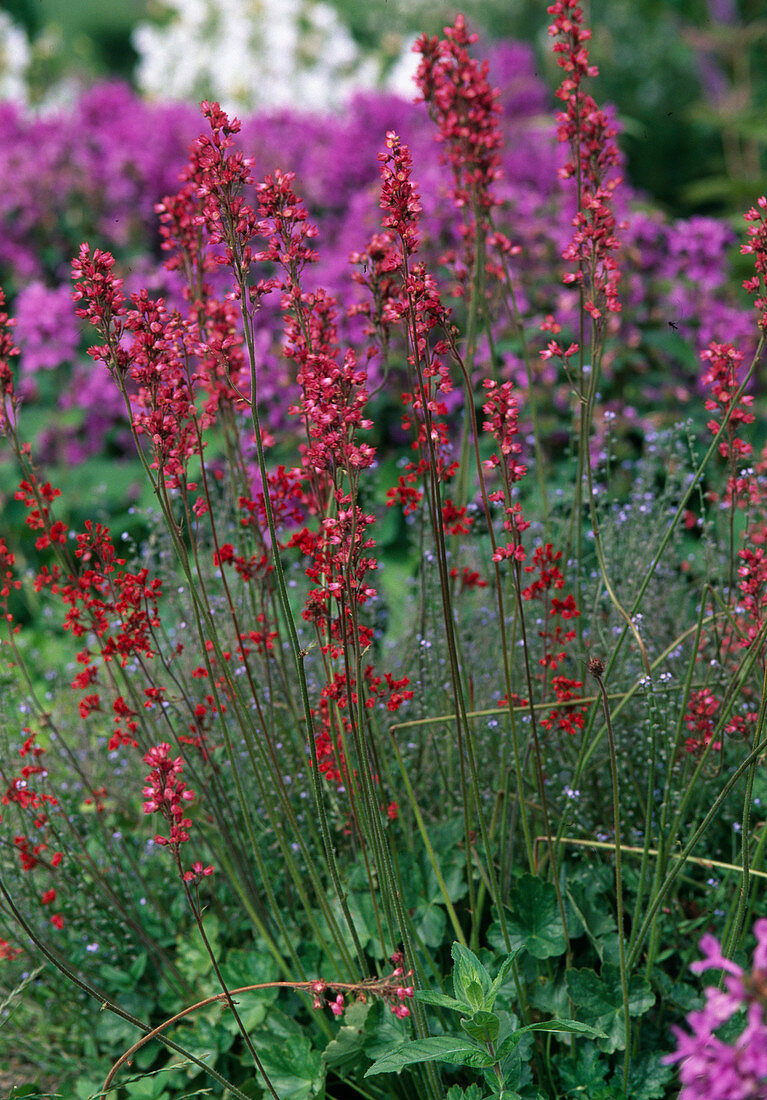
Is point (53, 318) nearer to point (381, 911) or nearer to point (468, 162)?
point (468, 162)

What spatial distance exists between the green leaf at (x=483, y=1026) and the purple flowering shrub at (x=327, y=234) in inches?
105

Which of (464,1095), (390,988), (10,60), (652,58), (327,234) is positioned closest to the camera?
(390,988)

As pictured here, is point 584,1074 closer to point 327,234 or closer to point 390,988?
point 390,988

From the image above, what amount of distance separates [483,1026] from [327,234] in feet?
15.6

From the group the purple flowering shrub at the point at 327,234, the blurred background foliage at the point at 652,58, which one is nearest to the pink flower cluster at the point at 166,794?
the purple flowering shrub at the point at 327,234

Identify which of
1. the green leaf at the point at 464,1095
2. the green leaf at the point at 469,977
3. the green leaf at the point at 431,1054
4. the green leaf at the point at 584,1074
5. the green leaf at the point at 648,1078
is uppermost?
the green leaf at the point at 469,977

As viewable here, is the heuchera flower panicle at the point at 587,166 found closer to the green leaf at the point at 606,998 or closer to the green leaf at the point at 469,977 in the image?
the green leaf at the point at 469,977

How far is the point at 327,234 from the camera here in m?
5.52

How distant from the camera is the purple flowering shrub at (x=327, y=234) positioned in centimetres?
438

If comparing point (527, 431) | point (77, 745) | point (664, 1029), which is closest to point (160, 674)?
point (77, 745)

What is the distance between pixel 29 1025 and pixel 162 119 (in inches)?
199

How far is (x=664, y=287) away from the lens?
175 inches

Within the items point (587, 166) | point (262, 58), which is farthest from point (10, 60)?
point (587, 166)

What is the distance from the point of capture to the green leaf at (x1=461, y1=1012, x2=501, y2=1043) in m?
1.49
